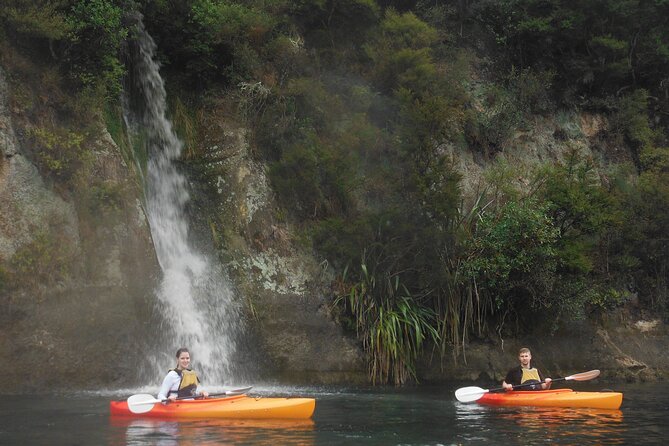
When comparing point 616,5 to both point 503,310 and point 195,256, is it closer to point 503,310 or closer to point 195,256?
point 503,310

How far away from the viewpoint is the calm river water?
375 inches

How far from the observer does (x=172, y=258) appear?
17.5 meters

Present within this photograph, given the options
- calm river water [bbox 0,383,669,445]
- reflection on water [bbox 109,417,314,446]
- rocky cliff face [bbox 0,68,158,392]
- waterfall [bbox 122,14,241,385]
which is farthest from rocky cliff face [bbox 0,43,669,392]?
reflection on water [bbox 109,417,314,446]

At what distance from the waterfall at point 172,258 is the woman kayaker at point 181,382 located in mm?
3717

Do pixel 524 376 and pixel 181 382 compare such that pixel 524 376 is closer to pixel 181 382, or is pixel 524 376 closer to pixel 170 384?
pixel 181 382

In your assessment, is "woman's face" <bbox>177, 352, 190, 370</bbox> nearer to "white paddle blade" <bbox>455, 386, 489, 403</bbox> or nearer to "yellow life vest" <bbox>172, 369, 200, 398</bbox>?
"yellow life vest" <bbox>172, 369, 200, 398</bbox>

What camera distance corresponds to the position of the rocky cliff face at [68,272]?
48.3ft

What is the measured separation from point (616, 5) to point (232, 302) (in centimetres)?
1504

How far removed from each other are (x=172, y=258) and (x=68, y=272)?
2485mm

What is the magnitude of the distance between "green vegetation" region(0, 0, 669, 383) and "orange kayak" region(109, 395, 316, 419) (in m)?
5.76

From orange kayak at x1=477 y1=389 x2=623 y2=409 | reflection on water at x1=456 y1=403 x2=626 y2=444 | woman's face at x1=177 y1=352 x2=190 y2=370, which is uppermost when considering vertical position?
woman's face at x1=177 y1=352 x2=190 y2=370

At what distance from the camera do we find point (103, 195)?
16.4m

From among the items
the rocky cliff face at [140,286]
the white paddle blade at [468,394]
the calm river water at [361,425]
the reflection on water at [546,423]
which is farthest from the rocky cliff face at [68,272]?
the reflection on water at [546,423]

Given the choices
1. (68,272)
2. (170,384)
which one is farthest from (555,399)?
(68,272)
